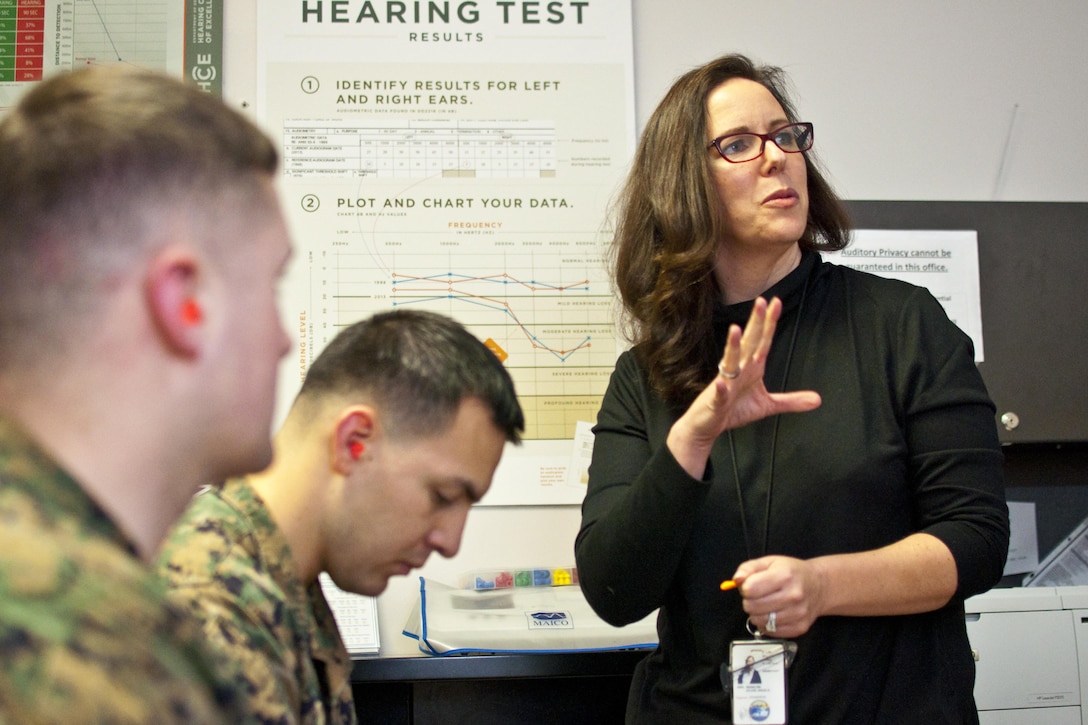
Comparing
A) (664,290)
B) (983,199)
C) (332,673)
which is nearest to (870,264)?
(983,199)

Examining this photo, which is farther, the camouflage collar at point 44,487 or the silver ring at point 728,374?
the silver ring at point 728,374

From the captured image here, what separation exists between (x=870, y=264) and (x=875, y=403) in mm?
1200

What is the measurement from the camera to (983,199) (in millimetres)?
2635

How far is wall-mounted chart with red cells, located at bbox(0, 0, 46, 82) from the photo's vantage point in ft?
8.31

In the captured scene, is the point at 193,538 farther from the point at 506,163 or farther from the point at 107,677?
the point at 506,163

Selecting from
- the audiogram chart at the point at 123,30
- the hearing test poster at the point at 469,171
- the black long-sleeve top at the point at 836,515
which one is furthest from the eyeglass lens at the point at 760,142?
the audiogram chart at the point at 123,30

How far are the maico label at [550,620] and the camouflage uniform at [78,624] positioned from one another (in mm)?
1652

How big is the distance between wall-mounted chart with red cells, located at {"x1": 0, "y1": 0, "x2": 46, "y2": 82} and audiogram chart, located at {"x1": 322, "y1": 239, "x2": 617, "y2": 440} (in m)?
0.85

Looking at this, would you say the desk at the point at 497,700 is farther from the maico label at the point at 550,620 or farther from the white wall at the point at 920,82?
the white wall at the point at 920,82

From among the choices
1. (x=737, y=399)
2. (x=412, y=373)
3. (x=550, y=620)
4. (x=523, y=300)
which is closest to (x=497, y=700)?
(x=550, y=620)

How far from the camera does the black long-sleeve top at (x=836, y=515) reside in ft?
4.39

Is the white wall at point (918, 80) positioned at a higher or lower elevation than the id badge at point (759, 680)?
higher

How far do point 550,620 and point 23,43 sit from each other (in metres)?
1.85

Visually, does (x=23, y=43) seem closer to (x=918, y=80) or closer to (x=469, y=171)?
(x=469, y=171)
